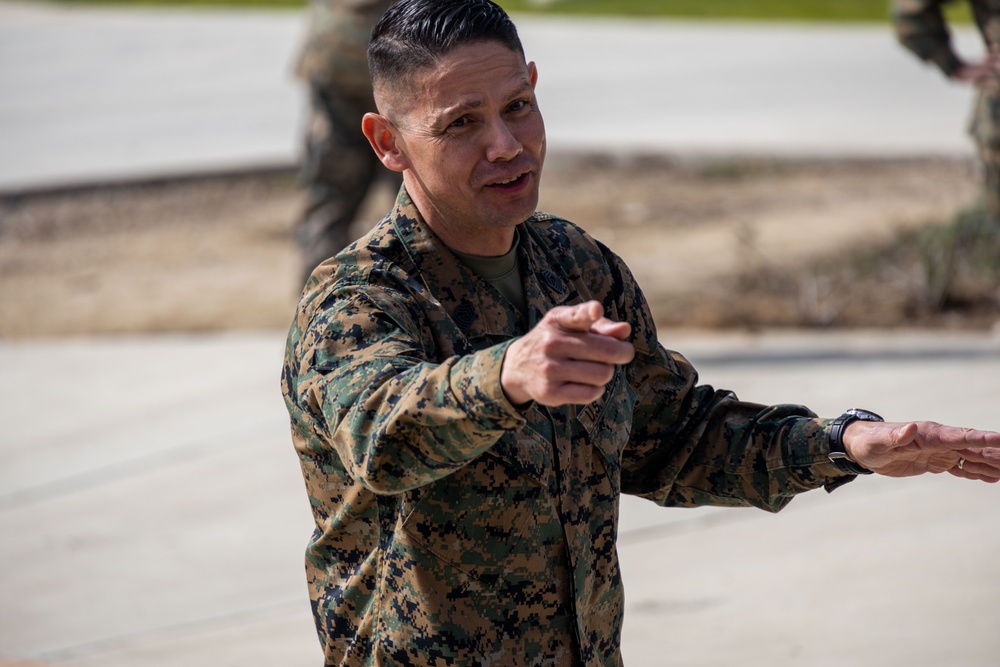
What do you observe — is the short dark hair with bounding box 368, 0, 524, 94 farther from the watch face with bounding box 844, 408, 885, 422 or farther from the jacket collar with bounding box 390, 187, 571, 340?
the watch face with bounding box 844, 408, 885, 422

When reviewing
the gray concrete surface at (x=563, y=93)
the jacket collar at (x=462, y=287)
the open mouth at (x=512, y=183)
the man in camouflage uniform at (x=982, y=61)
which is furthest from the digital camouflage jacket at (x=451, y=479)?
the gray concrete surface at (x=563, y=93)

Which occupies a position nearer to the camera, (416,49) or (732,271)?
(416,49)

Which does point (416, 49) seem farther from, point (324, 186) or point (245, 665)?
point (324, 186)

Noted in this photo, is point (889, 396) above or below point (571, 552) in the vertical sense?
below

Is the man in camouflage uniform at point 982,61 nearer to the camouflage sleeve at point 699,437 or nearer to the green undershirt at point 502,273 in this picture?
the camouflage sleeve at point 699,437

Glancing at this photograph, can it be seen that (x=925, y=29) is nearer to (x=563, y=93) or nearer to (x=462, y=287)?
(x=462, y=287)

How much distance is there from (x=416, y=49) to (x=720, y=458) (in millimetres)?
790

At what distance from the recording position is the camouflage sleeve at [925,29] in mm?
5812

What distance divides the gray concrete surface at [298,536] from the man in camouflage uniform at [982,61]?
782 millimetres

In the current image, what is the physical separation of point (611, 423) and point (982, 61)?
4.19 metres

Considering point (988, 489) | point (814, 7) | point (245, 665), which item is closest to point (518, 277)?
point (245, 665)

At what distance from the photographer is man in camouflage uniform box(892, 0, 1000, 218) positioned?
18.2 feet

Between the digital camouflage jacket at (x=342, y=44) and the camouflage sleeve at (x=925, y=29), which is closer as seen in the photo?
the camouflage sleeve at (x=925, y=29)

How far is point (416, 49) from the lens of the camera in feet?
6.31
